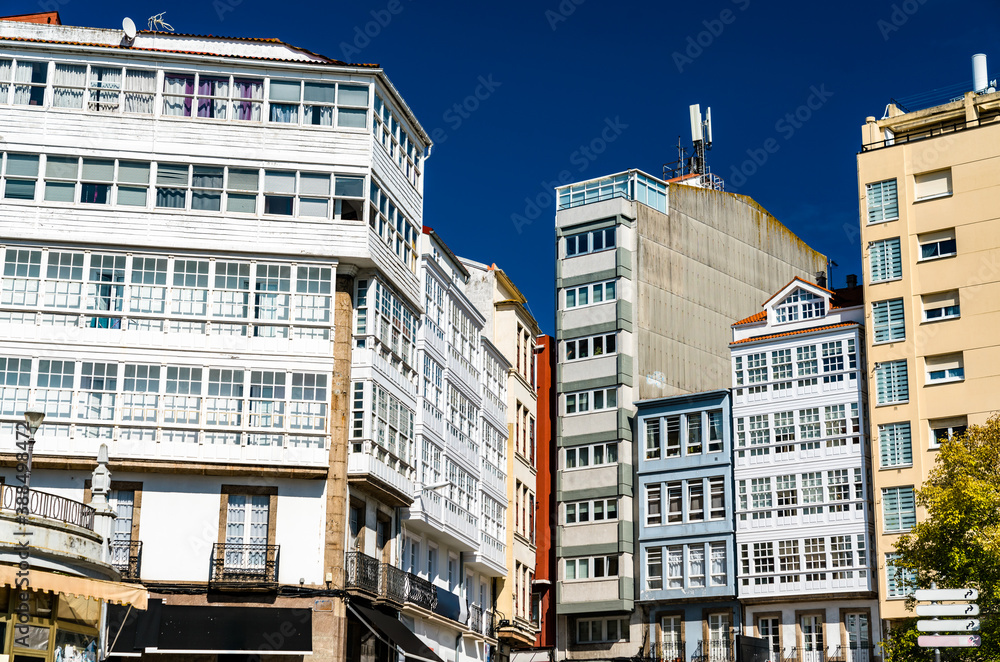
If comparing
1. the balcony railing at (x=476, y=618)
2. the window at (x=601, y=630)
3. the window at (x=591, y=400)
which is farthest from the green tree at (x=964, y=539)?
the window at (x=591, y=400)

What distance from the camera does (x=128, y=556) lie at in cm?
3822

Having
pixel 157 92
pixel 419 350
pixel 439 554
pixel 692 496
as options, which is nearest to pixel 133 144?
Answer: pixel 157 92

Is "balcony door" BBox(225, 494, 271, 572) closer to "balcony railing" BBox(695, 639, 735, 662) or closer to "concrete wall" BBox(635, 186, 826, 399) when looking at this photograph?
"balcony railing" BBox(695, 639, 735, 662)

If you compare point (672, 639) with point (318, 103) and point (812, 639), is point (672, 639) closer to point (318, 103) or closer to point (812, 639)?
point (812, 639)

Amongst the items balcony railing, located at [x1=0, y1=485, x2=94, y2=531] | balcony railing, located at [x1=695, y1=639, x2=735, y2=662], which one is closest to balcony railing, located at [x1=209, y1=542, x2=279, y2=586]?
balcony railing, located at [x1=0, y1=485, x2=94, y2=531]

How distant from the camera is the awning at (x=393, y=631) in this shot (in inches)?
1556

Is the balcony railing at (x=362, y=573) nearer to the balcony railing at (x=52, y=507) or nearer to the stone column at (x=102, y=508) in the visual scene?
the stone column at (x=102, y=508)

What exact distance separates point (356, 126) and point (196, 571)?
14359mm

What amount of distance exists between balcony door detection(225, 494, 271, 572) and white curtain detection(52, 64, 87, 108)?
13.0 meters

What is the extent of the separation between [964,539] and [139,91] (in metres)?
28.2

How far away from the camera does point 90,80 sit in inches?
1645

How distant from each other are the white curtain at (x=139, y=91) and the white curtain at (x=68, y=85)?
133cm

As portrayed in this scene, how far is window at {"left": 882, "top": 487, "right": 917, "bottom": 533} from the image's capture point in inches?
2168

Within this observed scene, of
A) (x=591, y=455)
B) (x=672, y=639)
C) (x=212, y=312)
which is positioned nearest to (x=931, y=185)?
(x=591, y=455)
